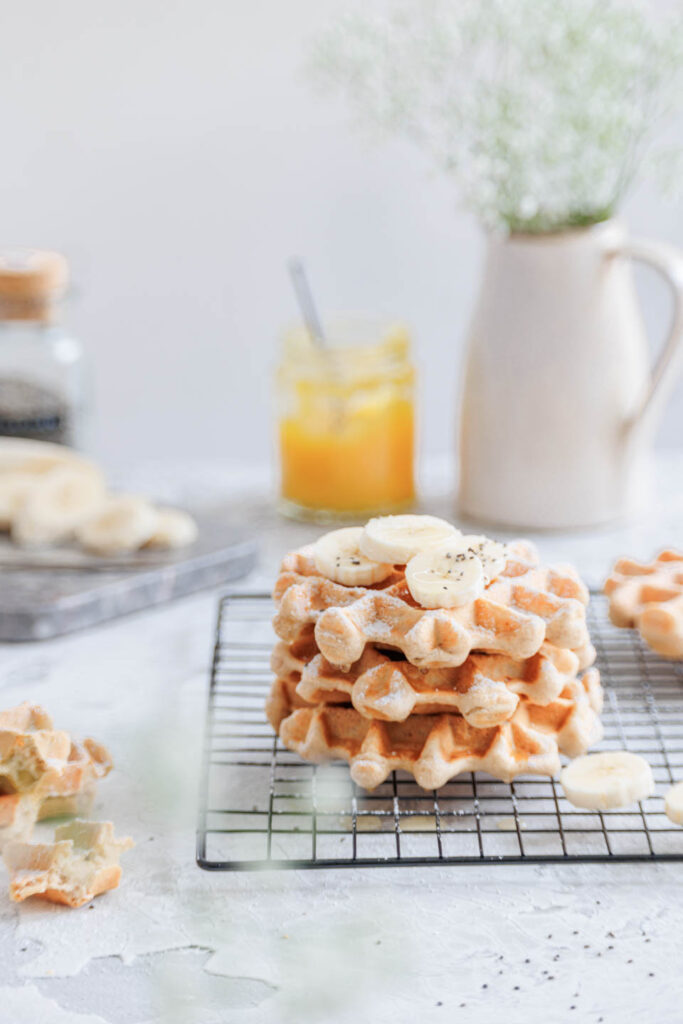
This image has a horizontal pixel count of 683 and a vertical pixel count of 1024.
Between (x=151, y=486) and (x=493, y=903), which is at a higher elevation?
(x=493, y=903)

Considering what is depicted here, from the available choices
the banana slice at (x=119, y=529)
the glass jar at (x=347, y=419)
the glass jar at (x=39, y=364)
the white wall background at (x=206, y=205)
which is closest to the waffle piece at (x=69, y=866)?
the banana slice at (x=119, y=529)

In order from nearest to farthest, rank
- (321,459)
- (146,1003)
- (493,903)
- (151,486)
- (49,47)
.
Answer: (146,1003) < (493,903) < (321,459) < (151,486) < (49,47)

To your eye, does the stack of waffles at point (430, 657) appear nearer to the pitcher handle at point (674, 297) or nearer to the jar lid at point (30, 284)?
the pitcher handle at point (674, 297)

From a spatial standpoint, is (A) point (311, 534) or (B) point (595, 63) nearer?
(B) point (595, 63)

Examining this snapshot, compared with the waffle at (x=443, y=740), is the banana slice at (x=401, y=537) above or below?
above

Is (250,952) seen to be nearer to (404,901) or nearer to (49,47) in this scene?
(404,901)

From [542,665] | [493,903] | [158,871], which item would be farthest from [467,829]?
[158,871]

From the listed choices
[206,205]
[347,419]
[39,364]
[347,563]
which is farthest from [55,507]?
[206,205]
